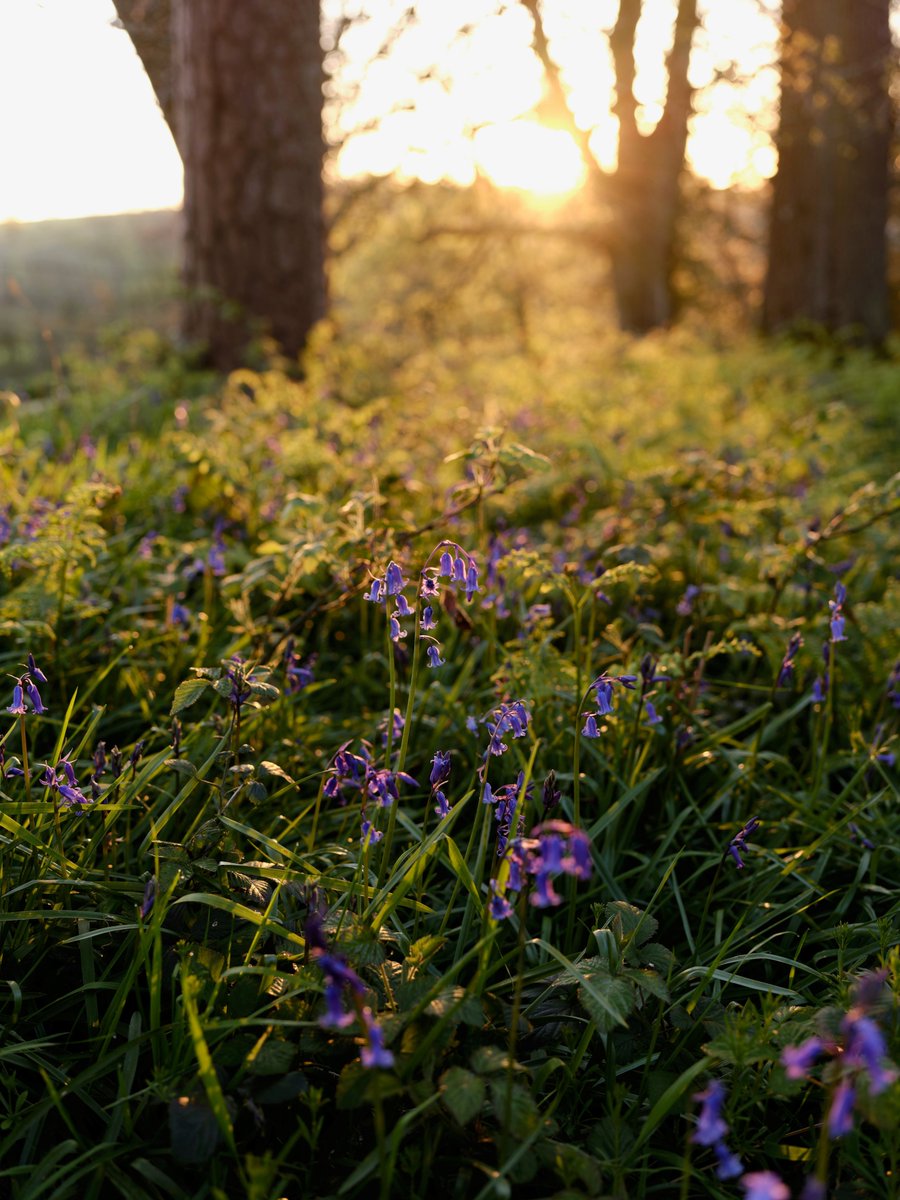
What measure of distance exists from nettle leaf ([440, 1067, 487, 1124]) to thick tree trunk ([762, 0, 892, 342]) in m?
12.2

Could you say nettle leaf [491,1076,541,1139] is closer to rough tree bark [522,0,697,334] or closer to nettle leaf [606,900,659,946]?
nettle leaf [606,900,659,946]

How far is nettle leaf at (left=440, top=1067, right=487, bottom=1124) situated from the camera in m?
1.33

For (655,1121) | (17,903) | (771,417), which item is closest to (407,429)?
(771,417)

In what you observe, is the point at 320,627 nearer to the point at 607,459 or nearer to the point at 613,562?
the point at 613,562

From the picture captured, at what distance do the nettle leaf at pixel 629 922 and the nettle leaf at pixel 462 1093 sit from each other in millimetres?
493

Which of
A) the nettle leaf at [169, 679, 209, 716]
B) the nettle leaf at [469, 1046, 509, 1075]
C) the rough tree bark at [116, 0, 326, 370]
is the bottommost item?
the nettle leaf at [469, 1046, 509, 1075]

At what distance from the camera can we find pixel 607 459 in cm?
493

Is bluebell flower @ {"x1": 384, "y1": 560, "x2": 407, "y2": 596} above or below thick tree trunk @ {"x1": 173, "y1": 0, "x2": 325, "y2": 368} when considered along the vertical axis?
below

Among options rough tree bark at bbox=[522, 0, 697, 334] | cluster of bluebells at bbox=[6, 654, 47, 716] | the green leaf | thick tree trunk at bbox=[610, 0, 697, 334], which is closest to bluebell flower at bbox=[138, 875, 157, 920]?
cluster of bluebells at bbox=[6, 654, 47, 716]

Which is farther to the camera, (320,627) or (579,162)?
(579,162)

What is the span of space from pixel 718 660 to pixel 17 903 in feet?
8.04

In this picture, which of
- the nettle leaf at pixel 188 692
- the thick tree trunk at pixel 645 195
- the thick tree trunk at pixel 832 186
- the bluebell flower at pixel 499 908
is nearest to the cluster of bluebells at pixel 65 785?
the nettle leaf at pixel 188 692

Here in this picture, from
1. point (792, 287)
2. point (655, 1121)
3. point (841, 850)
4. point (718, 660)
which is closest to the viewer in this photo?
point (655, 1121)

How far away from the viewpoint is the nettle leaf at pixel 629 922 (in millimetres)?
1797
